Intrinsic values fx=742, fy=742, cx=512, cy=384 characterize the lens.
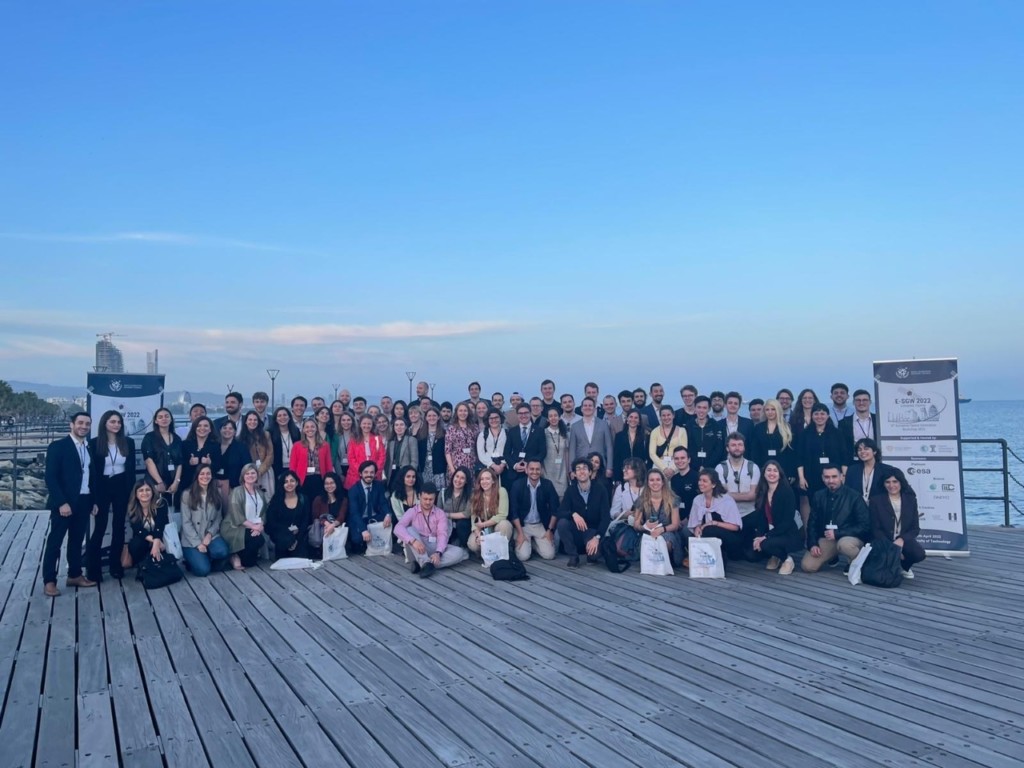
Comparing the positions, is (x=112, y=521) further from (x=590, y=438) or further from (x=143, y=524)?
(x=590, y=438)

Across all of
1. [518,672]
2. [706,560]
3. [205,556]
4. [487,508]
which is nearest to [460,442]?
[487,508]

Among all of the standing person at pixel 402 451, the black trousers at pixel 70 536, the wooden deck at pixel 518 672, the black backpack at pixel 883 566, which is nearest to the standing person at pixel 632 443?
the wooden deck at pixel 518 672

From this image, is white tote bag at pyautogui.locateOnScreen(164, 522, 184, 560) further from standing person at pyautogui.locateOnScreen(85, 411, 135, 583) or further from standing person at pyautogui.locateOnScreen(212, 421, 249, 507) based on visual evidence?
standing person at pyautogui.locateOnScreen(212, 421, 249, 507)

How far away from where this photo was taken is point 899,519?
265 inches

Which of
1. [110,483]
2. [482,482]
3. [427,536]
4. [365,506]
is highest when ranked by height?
[110,483]

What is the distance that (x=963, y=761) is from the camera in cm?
329

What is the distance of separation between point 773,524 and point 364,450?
4323 mm

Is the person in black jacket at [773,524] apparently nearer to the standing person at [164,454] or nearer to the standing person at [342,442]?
the standing person at [342,442]

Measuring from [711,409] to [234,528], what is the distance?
5230 mm

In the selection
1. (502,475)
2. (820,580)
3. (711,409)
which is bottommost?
(820,580)

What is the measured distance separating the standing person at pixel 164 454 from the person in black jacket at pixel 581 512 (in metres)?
3.85

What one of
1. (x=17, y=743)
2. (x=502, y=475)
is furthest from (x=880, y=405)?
(x=17, y=743)

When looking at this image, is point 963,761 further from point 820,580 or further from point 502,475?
point 502,475

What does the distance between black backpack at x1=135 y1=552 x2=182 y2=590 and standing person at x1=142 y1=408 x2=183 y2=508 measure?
0.63m
